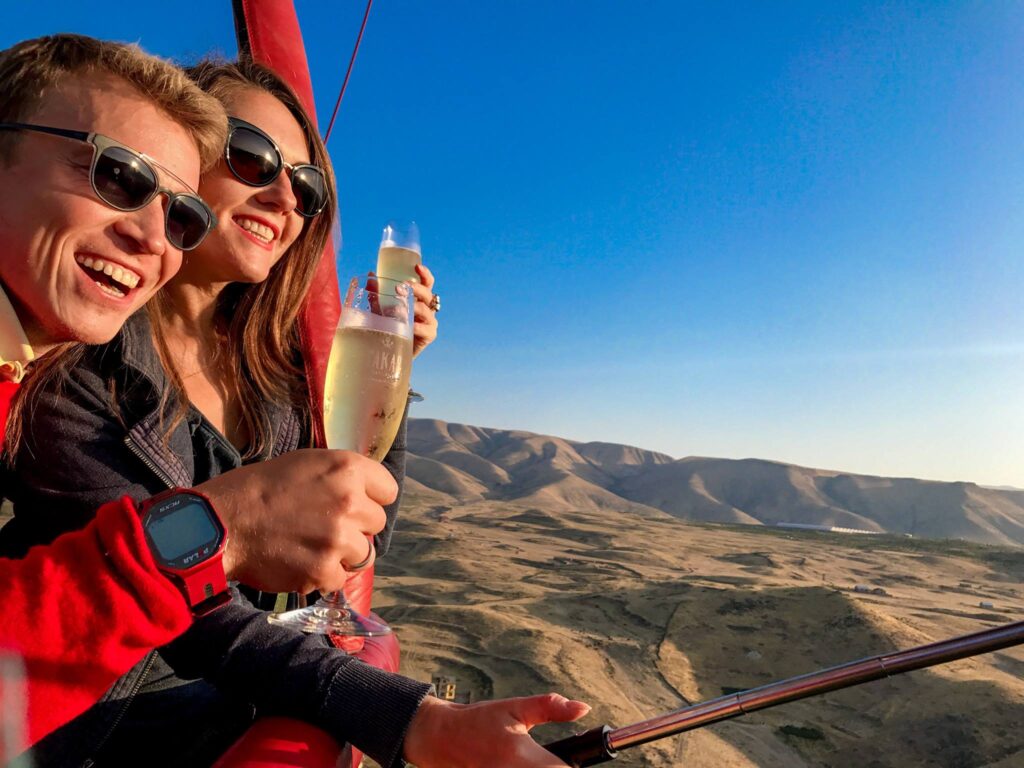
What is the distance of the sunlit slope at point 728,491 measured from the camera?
38.8m

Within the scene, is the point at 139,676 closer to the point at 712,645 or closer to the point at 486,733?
the point at 486,733

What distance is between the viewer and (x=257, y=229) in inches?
76.1

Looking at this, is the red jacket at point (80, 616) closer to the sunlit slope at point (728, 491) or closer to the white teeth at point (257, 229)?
the white teeth at point (257, 229)

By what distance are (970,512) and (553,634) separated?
45.0 meters

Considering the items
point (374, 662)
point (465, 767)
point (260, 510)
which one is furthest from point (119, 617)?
point (374, 662)

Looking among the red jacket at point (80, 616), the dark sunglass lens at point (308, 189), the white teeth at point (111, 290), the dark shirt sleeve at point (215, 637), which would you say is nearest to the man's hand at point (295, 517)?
the red jacket at point (80, 616)

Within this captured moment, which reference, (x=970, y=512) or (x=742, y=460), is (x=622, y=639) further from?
(x=742, y=460)

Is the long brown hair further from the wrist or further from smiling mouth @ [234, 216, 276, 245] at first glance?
the wrist

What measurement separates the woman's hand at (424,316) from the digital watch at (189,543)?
3.77ft

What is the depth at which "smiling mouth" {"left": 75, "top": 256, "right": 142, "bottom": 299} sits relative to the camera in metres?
1.28

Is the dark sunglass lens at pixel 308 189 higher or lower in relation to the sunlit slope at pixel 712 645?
higher

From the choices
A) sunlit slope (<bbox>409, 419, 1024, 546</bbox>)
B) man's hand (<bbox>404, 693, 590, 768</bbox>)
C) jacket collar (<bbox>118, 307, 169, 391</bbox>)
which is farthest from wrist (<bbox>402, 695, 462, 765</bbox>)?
sunlit slope (<bbox>409, 419, 1024, 546</bbox>)

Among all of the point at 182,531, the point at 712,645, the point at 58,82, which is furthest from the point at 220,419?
the point at 712,645

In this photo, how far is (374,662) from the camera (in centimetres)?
183
